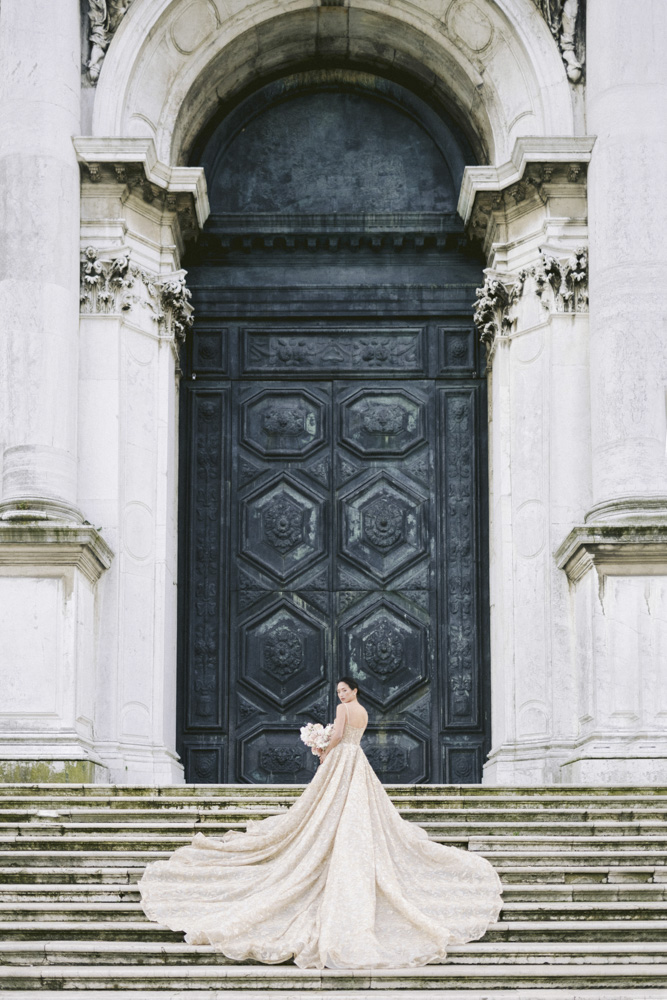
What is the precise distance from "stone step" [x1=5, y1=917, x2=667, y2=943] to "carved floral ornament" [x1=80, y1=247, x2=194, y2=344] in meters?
8.13

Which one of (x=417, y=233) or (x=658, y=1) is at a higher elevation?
(x=658, y=1)

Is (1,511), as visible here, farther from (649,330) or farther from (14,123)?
(649,330)

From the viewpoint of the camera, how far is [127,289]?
18.9 meters

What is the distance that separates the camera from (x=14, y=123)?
60.0 ft

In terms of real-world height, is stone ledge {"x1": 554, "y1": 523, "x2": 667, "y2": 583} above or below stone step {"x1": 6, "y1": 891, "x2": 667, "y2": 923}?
above

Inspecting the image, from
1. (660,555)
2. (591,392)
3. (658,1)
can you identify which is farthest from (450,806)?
(658,1)

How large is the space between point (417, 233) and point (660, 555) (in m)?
5.40

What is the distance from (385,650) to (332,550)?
1.25 m

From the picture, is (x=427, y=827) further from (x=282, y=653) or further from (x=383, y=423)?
(x=383, y=423)

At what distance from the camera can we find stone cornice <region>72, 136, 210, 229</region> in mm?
18578

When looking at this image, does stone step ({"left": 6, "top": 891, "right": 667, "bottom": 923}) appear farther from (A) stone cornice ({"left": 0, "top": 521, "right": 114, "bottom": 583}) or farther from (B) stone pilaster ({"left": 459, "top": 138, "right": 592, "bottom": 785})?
(B) stone pilaster ({"left": 459, "top": 138, "right": 592, "bottom": 785})

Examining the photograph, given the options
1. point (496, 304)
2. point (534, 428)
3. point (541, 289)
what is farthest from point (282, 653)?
point (541, 289)

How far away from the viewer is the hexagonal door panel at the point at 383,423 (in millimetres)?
20047

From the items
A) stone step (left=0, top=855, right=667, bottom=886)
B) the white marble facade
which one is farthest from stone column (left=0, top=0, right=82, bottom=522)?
stone step (left=0, top=855, right=667, bottom=886)
